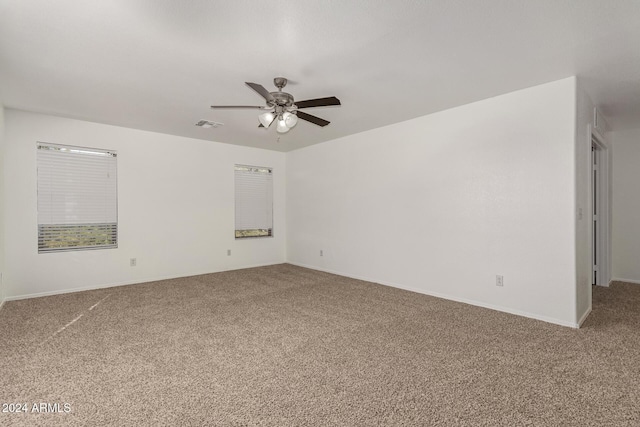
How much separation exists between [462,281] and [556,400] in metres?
2.16

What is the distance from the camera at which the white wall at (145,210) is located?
4238 mm

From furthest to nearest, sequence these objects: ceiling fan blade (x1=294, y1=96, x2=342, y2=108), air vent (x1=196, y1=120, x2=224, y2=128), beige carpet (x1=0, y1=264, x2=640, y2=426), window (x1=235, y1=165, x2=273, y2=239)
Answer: window (x1=235, y1=165, x2=273, y2=239) < air vent (x1=196, y1=120, x2=224, y2=128) < ceiling fan blade (x1=294, y1=96, x2=342, y2=108) < beige carpet (x1=0, y1=264, x2=640, y2=426)

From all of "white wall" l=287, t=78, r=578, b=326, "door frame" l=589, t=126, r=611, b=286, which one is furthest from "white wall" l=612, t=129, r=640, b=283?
"white wall" l=287, t=78, r=578, b=326

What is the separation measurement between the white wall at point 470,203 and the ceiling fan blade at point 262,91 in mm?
2449

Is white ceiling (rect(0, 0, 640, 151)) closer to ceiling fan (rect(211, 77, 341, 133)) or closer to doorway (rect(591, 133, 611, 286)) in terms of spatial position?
ceiling fan (rect(211, 77, 341, 133))

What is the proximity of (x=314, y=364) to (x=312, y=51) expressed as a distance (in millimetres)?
2473

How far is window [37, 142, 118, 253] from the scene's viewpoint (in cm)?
441

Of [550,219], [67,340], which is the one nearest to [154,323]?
[67,340]

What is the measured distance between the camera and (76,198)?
15.2 feet

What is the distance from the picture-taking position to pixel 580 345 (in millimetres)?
2723

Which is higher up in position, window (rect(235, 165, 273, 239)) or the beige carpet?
window (rect(235, 165, 273, 239))

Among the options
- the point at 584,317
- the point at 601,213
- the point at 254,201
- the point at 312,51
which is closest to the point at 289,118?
the point at 312,51

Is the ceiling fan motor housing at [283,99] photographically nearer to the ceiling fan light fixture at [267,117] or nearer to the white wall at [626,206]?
the ceiling fan light fixture at [267,117]

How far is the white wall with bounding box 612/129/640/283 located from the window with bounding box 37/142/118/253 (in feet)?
26.1
